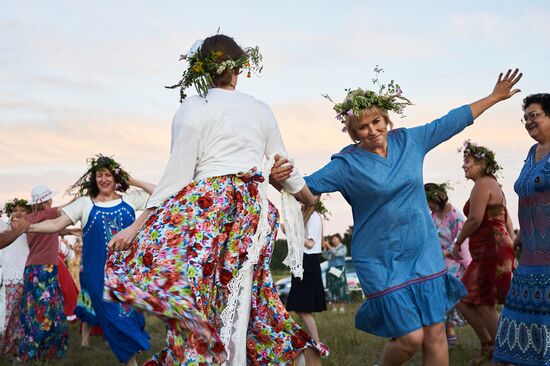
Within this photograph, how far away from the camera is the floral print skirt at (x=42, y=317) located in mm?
9781

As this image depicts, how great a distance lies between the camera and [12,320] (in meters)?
10.4

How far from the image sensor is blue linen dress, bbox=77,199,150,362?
779 cm

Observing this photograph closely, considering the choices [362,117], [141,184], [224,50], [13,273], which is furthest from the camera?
[13,273]

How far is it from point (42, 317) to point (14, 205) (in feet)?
6.81

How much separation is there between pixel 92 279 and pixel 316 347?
392cm

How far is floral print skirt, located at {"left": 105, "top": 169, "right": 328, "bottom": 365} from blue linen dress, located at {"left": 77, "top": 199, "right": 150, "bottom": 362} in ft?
10.7

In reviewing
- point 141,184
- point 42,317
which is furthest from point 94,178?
point 42,317

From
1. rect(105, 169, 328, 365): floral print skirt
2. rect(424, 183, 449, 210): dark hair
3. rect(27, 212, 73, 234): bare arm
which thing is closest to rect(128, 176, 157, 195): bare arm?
rect(27, 212, 73, 234): bare arm

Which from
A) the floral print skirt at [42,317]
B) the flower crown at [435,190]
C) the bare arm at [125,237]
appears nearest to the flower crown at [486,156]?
the flower crown at [435,190]

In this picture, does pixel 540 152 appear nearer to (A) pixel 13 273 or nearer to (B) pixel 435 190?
(B) pixel 435 190

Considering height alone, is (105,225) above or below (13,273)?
above

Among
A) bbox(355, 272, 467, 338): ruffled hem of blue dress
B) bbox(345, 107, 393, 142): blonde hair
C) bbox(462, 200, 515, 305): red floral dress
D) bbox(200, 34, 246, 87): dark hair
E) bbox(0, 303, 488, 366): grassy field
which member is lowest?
bbox(0, 303, 488, 366): grassy field

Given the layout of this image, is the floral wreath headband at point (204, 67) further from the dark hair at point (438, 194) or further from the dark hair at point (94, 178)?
the dark hair at point (438, 194)

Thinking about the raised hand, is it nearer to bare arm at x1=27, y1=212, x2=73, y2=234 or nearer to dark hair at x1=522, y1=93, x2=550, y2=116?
dark hair at x1=522, y1=93, x2=550, y2=116
